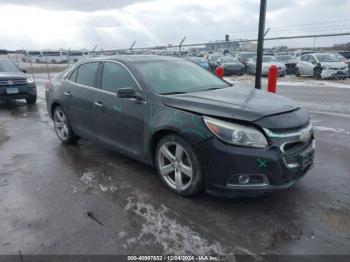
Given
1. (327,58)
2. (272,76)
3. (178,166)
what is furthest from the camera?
(327,58)

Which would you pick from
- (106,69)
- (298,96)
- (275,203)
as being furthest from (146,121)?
(298,96)

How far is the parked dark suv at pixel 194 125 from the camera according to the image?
10.7 ft

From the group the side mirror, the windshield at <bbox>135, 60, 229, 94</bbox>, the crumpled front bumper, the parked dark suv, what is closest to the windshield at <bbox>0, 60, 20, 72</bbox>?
the parked dark suv

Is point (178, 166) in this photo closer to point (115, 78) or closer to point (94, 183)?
point (94, 183)

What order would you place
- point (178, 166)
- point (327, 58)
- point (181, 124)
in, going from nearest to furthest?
point (181, 124)
point (178, 166)
point (327, 58)

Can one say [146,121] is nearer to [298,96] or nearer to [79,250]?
[79,250]

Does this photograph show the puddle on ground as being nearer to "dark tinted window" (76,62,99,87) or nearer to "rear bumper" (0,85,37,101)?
"dark tinted window" (76,62,99,87)

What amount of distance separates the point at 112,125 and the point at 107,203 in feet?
4.12

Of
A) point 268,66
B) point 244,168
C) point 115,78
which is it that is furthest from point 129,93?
point 268,66

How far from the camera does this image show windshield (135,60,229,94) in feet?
14.0

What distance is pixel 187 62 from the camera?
5234 mm

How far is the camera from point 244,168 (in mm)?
3229

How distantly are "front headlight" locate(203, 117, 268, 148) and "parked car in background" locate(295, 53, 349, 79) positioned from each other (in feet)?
54.2

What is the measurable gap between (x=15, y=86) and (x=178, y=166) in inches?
346
